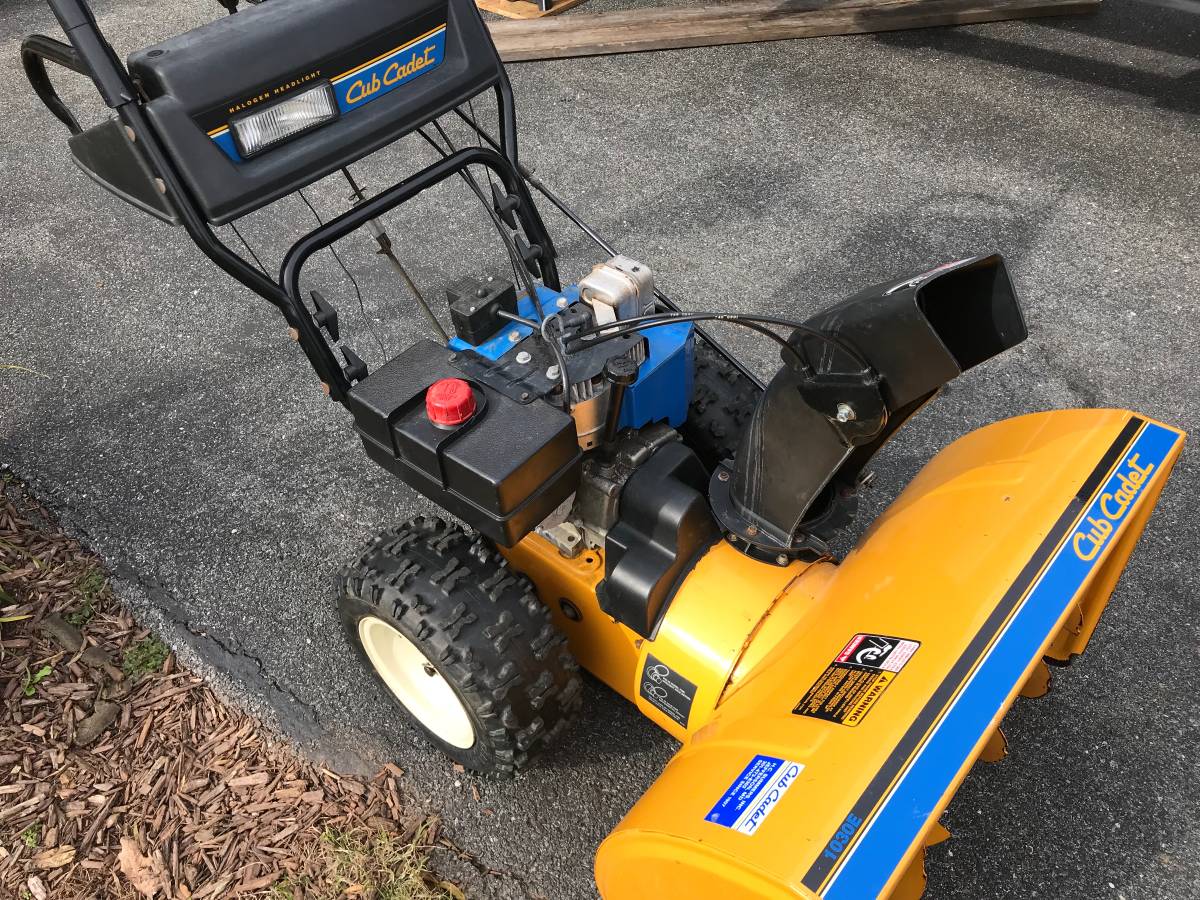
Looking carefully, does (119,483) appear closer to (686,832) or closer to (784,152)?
(686,832)

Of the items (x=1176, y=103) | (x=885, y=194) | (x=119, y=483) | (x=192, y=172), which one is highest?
(x=192, y=172)

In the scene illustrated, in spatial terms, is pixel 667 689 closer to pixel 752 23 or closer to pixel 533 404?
pixel 533 404

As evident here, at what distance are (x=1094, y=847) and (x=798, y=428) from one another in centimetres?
118

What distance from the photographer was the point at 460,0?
5.57 ft

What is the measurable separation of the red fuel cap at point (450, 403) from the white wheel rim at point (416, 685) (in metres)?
0.61

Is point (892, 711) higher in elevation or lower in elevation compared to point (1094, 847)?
higher

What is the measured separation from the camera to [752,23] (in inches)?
185

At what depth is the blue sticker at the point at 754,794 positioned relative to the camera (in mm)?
1177

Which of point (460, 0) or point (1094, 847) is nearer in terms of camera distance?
point (460, 0)

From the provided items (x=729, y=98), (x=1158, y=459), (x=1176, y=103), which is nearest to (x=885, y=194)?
(x=729, y=98)

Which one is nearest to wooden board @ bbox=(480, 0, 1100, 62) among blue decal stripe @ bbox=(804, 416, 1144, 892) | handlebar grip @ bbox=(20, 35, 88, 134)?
handlebar grip @ bbox=(20, 35, 88, 134)

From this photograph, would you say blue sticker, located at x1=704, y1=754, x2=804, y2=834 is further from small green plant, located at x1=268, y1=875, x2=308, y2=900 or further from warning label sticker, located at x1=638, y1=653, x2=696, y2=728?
small green plant, located at x1=268, y1=875, x2=308, y2=900

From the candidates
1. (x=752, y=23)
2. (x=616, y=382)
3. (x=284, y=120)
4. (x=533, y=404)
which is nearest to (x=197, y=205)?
(x=284, y=120)

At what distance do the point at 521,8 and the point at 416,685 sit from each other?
4.38 meters
